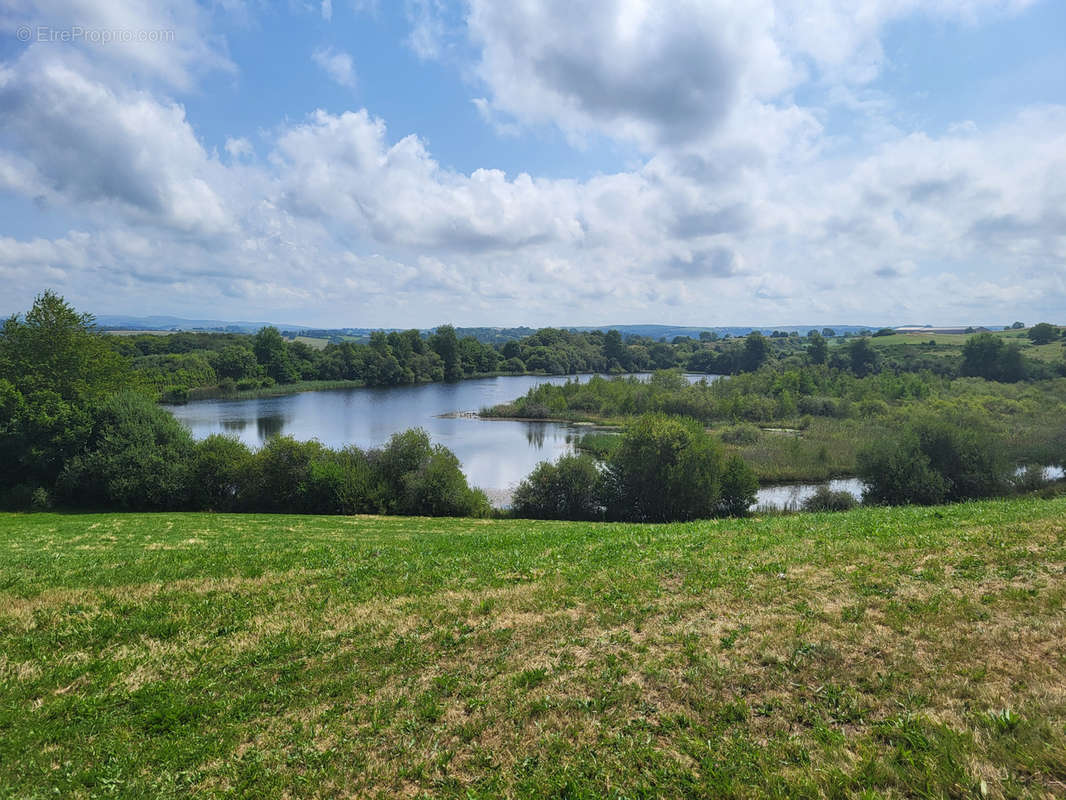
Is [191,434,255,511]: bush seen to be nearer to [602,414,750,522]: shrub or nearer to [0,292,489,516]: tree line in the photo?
[0,292,489,516]: tree line

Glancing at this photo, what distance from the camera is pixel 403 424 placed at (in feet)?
219

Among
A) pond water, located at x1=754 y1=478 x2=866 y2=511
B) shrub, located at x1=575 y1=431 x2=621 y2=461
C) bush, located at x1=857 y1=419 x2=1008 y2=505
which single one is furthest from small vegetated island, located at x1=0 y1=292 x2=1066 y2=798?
shrub, located at x1=575 y1=431 x2=621 y2=461

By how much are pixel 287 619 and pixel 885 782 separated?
766cm

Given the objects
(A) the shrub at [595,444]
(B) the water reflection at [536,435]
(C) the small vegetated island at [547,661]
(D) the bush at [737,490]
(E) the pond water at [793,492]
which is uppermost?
(C) the small vegetated island at [547,661]

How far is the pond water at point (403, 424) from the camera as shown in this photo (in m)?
48.2

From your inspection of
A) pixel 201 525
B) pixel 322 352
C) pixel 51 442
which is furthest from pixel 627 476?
pixel 322 352

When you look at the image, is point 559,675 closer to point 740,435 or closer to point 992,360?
point 740,435

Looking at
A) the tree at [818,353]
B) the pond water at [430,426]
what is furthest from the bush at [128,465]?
the tree at [818,353]

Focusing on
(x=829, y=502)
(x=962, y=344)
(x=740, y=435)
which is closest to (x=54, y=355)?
(x=829, y=502)

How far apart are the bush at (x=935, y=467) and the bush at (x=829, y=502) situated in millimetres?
2495

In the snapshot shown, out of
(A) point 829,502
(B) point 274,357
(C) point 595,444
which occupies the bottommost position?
(C) point 595,444

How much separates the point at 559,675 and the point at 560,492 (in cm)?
2570

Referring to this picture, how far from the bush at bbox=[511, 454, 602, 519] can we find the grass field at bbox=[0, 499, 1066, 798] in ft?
68.5

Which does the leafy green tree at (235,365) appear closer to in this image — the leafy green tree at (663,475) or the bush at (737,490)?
the leafy green tree at (663,475)
